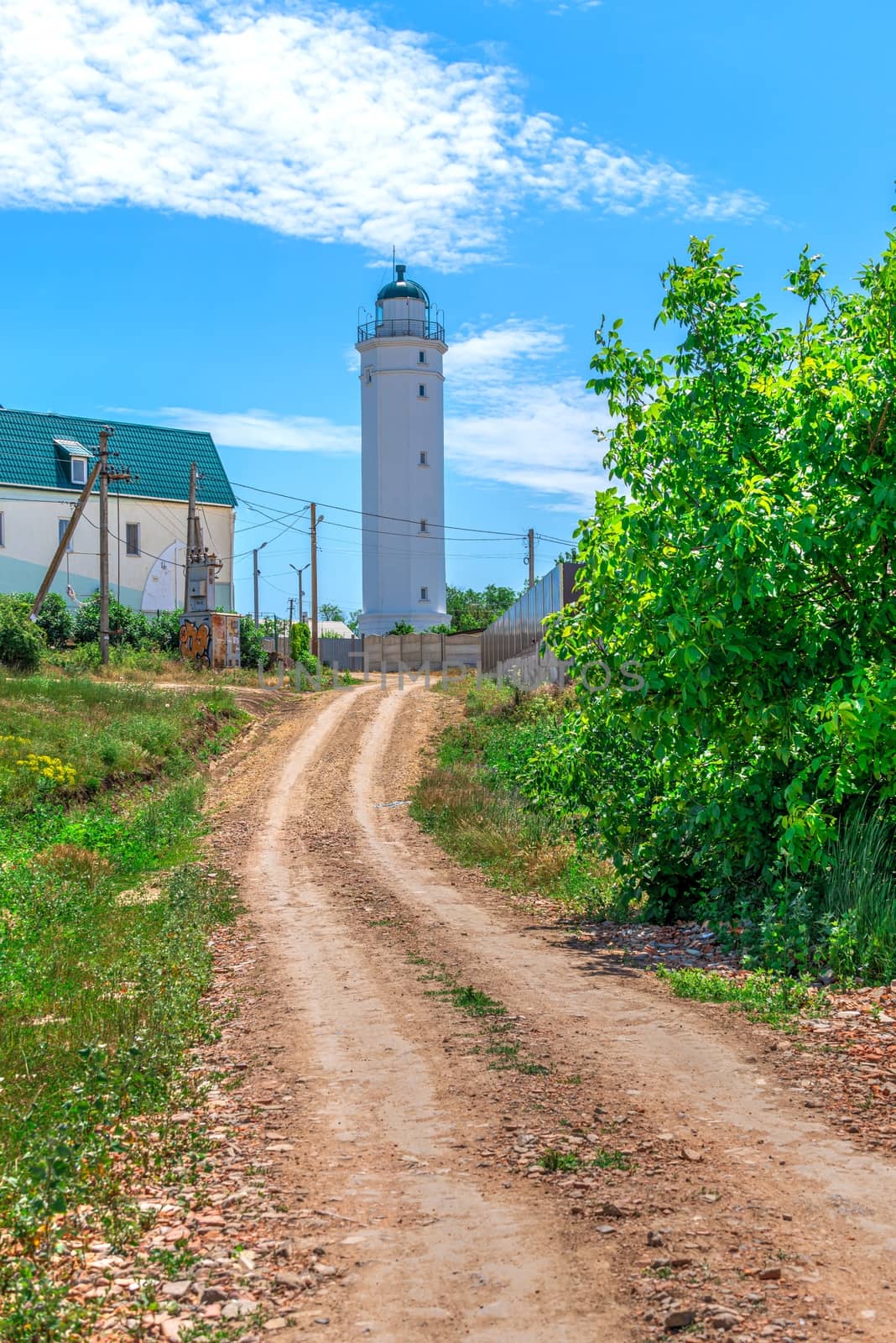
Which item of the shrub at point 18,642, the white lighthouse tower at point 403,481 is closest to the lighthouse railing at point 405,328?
the white lighthouse tower at point 403,481

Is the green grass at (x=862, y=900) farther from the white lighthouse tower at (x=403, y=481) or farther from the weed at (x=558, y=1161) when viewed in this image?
the white lighthouse tower at (x=403, y=481)

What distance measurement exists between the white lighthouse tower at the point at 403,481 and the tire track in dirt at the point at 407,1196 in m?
51.6

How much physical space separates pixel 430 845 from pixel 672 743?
8674 millimetres

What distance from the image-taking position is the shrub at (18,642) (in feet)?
110

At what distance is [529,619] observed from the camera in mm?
35281

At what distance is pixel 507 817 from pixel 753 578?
10.1m

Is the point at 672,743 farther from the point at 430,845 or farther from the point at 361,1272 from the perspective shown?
the point at 430,845

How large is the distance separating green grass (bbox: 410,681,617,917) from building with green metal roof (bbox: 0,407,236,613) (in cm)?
2860

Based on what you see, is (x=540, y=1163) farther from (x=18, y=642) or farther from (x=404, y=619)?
(x=404, y=619)

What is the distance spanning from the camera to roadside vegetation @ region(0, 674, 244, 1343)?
503cm

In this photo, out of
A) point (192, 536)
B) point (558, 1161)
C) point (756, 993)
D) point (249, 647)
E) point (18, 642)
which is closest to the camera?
point (558, 1161)

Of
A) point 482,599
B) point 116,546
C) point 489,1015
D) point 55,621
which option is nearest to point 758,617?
point 489,1015

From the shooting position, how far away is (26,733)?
24.8 metres

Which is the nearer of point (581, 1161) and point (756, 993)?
point (581, 1161)
